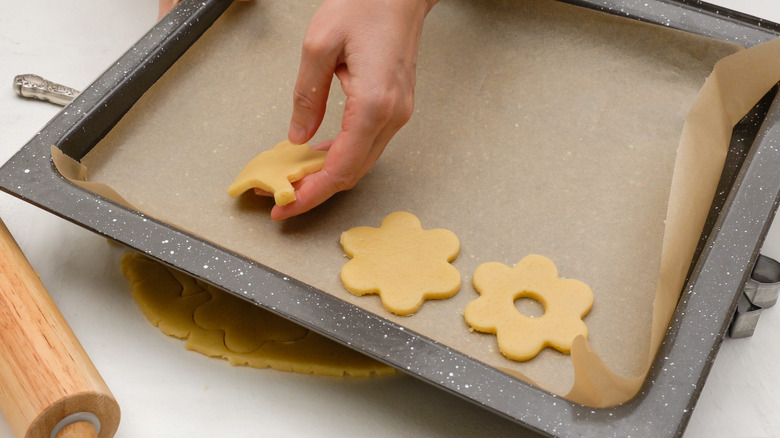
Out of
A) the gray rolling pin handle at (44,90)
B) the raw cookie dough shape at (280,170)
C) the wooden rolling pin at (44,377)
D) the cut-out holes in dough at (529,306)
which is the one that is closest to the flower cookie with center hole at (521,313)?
the cut-out holes in dough at (529,306)

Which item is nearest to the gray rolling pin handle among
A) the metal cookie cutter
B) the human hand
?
the human hand

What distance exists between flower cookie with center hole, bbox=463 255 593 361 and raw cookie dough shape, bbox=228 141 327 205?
238 millimetres

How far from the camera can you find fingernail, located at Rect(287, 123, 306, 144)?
1.01m

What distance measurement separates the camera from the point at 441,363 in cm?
81

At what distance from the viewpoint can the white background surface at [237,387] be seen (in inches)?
36.7

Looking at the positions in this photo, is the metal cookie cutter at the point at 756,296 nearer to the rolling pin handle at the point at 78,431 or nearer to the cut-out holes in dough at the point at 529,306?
the cut-out holes in dough at the point at 529,306

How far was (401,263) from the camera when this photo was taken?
0.98 m

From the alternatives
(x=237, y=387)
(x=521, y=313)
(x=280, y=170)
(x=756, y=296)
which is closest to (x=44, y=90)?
(x=280, y=170)

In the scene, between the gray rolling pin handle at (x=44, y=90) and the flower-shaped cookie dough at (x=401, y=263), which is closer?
the flower-shaped cookie dough at (x=401, y=263)

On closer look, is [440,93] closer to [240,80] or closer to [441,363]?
[240,80]

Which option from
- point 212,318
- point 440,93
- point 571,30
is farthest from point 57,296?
point 571,30

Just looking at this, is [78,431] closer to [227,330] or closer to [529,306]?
[227,330]

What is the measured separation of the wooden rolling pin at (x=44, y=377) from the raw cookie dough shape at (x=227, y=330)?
142 mm

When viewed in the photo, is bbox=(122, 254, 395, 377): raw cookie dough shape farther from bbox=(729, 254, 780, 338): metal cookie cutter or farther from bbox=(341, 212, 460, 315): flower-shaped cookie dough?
bbox=(729, 254, 780, 338): metal cookie cutter
